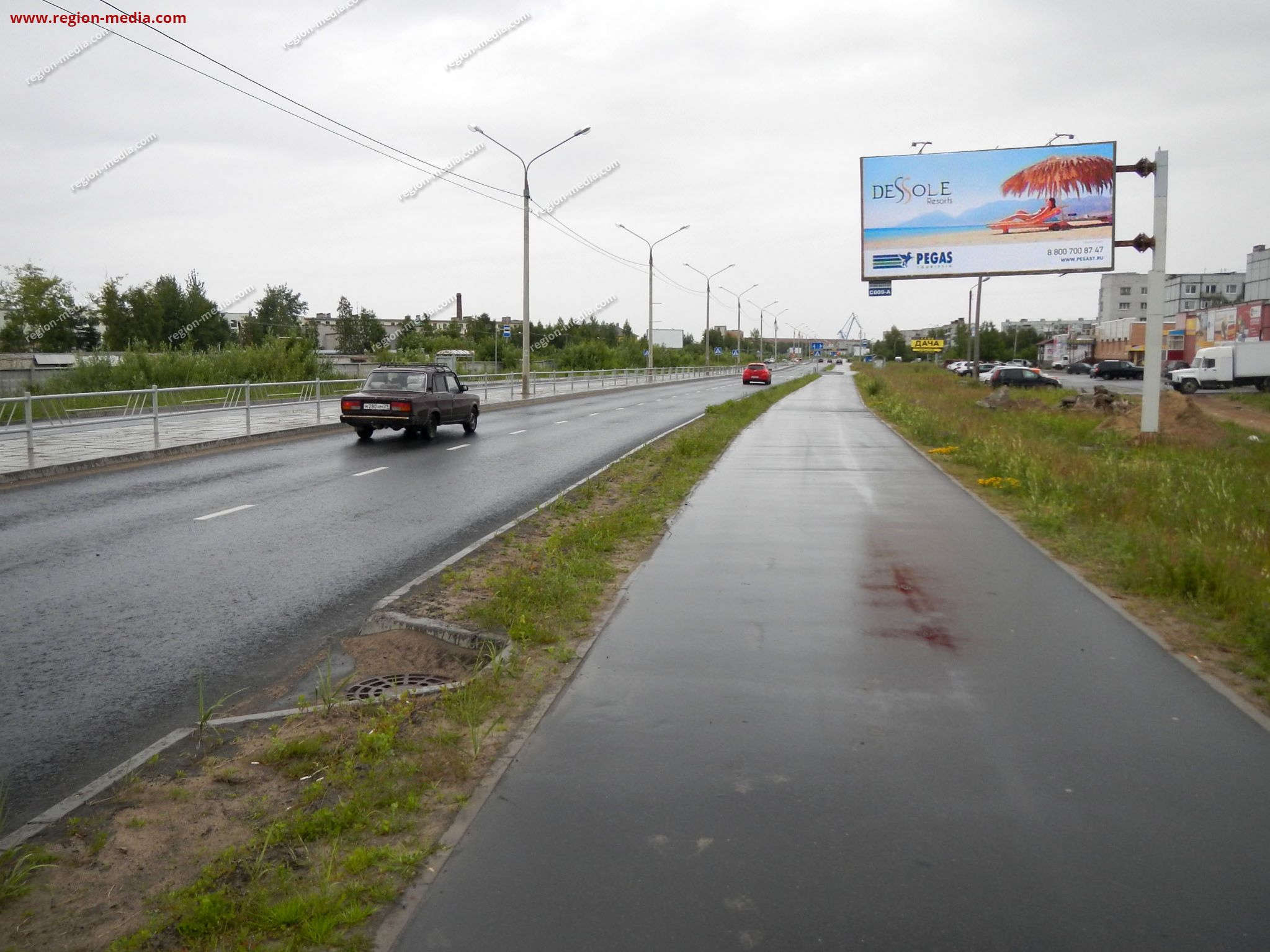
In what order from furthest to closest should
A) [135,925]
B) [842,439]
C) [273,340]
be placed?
[273,340], [842,439], [135,925]

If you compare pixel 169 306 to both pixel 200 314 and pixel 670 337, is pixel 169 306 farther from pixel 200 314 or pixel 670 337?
pixel 670 337

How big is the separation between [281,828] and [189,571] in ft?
17.9

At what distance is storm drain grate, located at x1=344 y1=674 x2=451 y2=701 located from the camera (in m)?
5.49

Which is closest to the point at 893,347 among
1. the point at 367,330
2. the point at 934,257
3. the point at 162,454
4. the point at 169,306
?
the point at 367,330

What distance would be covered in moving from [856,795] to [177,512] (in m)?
9.92

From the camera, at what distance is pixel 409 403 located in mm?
21656

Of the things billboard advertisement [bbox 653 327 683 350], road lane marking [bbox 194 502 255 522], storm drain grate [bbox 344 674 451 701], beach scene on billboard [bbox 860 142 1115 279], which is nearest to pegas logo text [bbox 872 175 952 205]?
beach scene on billboard [bbox 860 142 1115 279]

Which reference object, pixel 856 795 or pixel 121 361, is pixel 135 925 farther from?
pixel 121 361

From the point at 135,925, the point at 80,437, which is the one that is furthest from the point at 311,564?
the point at 80,437

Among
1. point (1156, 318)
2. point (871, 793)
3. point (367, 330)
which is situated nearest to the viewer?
point (871, 793)

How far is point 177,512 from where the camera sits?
38.9ft

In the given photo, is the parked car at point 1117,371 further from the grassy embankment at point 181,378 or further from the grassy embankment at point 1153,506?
the grassy embankment at point 181,378

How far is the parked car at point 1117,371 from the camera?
230 ft

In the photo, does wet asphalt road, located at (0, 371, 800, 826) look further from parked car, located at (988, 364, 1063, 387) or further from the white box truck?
the white box truck
